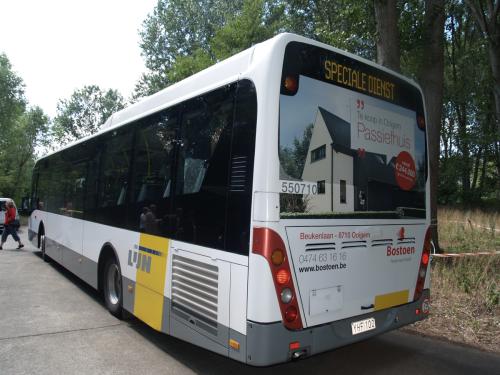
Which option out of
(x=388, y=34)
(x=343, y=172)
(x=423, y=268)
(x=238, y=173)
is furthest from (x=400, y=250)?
(x=388, y=34)

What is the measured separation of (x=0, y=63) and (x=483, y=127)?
41.8 metres

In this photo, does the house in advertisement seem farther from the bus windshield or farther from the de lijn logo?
the de lijn logo

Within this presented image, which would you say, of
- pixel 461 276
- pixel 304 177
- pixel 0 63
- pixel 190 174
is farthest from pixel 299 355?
pixel 0 63

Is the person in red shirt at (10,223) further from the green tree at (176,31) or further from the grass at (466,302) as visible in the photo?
the green tree at (176,31)

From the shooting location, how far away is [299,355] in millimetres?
3553

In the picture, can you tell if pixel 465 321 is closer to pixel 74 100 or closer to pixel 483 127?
pixel 483 127

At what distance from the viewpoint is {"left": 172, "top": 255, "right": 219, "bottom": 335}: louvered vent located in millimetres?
3887

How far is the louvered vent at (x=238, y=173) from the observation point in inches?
142

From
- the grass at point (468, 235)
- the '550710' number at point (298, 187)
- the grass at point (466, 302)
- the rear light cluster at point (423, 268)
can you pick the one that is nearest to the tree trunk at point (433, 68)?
the grass at point (466, 302)

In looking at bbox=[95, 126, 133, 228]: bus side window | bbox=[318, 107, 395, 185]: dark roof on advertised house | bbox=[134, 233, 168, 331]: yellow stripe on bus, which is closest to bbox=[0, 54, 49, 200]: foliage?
bbox=[95, 126, 133, 228]: bus side window

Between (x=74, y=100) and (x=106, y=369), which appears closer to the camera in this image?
(x=106, y=369)

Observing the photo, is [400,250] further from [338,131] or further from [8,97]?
[8,97]

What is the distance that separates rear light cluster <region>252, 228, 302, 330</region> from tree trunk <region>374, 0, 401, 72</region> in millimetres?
6002

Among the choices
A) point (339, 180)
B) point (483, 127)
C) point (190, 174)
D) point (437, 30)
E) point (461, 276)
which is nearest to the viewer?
point (339, 180)
